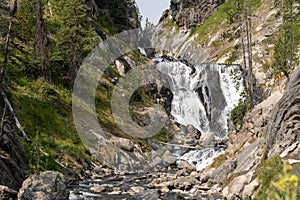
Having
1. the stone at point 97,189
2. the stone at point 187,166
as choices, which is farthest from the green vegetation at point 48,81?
the stone at point 187,166

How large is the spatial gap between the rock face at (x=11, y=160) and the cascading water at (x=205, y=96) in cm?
2861

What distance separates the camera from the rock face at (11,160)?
13.9 m

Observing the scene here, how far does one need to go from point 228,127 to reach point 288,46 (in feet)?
43.3

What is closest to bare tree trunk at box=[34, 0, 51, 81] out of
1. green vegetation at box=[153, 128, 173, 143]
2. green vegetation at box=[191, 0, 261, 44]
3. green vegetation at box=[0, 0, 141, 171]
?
green vegetation at box=[0, 0, 141, 171]

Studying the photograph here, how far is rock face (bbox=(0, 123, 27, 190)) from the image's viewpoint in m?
13.9

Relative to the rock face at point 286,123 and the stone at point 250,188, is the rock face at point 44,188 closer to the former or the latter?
the stone at point 250,188

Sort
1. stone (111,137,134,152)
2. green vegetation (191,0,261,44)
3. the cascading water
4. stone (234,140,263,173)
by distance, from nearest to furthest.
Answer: stone (234,140,263,173) → stone (111,137,134,152) → the cascading water → green vegetation (191,0,261,44)

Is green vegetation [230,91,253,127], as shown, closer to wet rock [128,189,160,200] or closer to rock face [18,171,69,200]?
wet rock [128,189,160,200]

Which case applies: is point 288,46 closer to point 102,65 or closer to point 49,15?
point 102,65

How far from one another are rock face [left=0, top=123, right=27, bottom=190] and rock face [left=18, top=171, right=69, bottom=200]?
84cm

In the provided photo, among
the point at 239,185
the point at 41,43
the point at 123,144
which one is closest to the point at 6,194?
the point at 239,185

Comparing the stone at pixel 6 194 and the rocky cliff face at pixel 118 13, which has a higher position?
the rocky cliff face at pixel 118 13

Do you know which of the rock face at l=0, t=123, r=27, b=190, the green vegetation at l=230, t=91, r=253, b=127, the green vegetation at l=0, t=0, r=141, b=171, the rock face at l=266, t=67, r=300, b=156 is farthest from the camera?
the green vegetation at l=230, t=91, r=253, b=127

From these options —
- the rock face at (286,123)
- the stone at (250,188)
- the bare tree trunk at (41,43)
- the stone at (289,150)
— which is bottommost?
the stone at (250,188)
